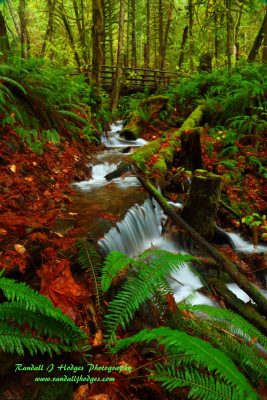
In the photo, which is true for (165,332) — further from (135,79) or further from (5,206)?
(135,79)

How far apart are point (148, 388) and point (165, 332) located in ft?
1.72

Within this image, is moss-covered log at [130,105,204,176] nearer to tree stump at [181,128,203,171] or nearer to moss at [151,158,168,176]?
moss at [151,158,168,176]

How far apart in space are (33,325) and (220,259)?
3126mm

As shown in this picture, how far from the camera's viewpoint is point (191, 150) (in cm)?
794

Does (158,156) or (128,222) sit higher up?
(158,156)

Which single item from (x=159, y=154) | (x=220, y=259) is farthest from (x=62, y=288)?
(x=159, y=154)

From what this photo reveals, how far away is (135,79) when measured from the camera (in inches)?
862

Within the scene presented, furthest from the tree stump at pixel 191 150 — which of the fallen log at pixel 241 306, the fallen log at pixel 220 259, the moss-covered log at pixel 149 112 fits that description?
the moss-covered log at pixel 149 112

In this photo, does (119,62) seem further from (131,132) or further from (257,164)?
(257,164)

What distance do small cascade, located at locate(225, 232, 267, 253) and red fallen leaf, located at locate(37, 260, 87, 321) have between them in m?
4.23

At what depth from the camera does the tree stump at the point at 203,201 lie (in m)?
5.85

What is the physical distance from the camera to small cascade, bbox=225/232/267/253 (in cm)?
625

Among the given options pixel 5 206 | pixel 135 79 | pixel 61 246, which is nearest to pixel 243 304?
pixel 61 246

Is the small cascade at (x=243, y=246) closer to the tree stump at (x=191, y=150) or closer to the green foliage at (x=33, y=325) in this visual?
the tree stump at (x=191, y=150)
